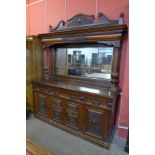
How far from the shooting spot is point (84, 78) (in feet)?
9.26

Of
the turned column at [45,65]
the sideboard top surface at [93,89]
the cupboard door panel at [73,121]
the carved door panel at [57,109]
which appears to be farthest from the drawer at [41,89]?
the cupboard door panel at [73,121]

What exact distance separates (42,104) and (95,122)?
1267mm

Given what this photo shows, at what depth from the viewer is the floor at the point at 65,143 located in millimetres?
2148

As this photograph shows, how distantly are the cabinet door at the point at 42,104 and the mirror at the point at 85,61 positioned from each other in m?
0.66

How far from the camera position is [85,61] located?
2844 millimetres

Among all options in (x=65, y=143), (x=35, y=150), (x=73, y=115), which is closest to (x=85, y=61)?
(x=73, y=115)

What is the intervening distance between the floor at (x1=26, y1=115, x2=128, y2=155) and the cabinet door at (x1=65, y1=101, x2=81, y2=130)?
20 centimetres

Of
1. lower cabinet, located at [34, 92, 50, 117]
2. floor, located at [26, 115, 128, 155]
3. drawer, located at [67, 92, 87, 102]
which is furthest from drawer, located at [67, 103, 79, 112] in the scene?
lower cabinet, located at [34, 92, 50, 117]

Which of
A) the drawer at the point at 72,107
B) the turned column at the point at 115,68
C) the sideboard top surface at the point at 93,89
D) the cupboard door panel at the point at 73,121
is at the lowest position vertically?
the cupboard door panel at the point at 73,121

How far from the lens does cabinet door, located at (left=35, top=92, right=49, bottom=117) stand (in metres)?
2.91

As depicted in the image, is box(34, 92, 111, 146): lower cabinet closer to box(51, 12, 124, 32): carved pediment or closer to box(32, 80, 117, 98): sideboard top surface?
box(32, 80, 117, 98): sideboard top surface

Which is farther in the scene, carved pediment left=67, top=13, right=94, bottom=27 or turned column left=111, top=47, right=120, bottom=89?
carved pediment left=67, top=13, right=94, bottom=27

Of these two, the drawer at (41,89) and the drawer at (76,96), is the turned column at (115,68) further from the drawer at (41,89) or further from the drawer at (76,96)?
the drawer at (41,89)
